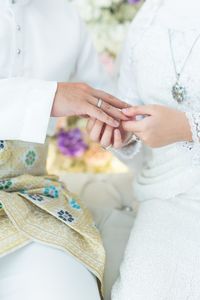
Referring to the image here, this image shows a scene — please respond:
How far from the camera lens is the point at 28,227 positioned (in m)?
1.08

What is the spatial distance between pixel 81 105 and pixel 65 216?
0.23 metres

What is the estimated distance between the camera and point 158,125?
1113 mm

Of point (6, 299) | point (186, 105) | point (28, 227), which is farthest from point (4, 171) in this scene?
point (186, 105)

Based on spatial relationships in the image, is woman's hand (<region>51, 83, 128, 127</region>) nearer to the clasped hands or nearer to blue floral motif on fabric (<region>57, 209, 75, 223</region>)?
the clasped hands

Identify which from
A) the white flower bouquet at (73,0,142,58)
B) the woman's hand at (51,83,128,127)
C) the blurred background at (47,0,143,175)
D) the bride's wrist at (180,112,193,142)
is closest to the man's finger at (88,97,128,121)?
the woman's hand at (51,83,128,127)

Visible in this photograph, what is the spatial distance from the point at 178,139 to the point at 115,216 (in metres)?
0.34

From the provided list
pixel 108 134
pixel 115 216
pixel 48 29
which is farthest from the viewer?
pixel 115 216

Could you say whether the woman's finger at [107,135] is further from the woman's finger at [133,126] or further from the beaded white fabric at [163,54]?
the beaded white fabric at [163,54]

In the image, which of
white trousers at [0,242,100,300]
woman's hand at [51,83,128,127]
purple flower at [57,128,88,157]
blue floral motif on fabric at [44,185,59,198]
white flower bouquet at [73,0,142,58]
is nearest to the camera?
white trousers at [0,242,100,300]

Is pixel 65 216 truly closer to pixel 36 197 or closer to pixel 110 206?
pixel 36 197

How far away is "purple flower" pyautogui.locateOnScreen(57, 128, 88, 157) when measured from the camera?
2.32 m

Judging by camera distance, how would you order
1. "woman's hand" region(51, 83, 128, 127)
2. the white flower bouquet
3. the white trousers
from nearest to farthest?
the white trousers, "woman's hand" region(51, 83, 128, 127), the white flower bouquet

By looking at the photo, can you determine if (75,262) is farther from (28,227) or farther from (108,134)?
(108,134)

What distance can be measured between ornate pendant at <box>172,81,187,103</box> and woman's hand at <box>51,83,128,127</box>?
14 centimetres
